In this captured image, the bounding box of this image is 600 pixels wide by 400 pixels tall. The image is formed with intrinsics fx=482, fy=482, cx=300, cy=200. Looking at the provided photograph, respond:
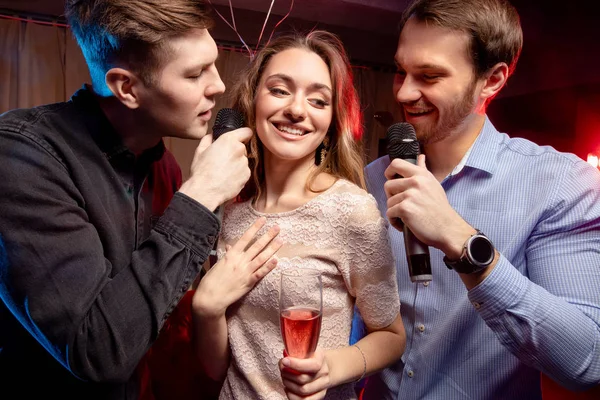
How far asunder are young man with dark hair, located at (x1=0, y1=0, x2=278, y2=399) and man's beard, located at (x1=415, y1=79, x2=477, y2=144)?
0.59 m

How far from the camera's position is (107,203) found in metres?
1.27

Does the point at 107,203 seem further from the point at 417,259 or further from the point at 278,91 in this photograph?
the point at 417,259

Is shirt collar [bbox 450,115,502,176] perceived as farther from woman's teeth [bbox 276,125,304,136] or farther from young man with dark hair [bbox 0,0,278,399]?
young man with dark hair [bbox 0,0,278,399]

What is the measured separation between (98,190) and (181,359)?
1.49 metres

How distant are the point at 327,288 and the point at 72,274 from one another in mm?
720

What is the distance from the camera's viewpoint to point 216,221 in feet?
4.01

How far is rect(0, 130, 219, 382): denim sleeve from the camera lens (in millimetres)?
1048

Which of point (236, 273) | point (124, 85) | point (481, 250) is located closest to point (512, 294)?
point (481, 250)

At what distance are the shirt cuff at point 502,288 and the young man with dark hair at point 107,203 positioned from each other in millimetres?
685

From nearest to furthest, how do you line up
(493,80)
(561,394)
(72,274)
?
(72,274)
(493,80)
(561,394)

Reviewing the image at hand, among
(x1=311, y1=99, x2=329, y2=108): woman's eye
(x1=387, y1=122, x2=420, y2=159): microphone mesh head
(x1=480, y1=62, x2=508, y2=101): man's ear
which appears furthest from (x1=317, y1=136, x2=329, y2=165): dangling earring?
(x1=480, y1=62, x2=508, y2=101): man's ear

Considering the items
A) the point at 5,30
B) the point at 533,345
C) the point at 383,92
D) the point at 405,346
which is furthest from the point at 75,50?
the point at 533,345

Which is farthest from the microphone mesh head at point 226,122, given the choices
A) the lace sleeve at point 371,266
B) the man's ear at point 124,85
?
the lace sleeve at point 371,266

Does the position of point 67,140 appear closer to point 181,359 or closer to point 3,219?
point 3,219
